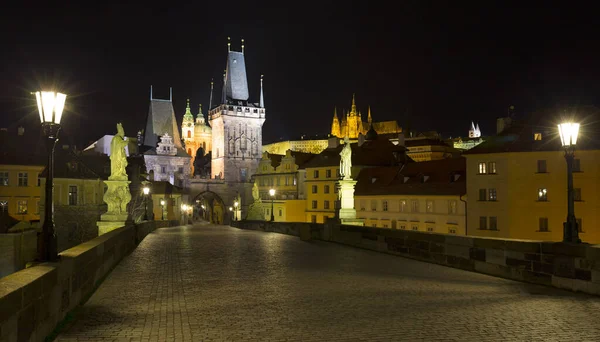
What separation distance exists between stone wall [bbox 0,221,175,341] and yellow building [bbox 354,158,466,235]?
133 feet

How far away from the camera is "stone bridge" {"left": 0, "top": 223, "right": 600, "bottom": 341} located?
763cm

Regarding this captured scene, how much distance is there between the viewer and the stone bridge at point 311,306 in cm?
763

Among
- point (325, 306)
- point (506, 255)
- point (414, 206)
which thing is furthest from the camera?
point (414, 206)

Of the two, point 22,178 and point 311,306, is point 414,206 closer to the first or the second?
point 22,178

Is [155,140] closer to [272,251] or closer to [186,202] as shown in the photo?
[186,202]

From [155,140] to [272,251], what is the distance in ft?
267

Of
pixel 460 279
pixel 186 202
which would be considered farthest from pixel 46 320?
pixel 186 202

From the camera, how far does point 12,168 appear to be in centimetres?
5400

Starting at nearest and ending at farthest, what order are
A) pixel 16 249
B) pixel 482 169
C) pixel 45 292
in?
pixel 45 292 < pixel 16 249 < pixel 482 169

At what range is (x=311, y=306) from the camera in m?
9.58

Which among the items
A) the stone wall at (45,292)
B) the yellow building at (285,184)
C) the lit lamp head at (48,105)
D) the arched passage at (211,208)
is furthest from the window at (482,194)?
the arched passage at (211,208)

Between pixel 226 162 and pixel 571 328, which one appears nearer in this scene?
pixel 571 328

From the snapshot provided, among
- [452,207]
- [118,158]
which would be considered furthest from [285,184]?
[118,158]

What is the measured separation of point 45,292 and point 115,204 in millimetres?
15813
